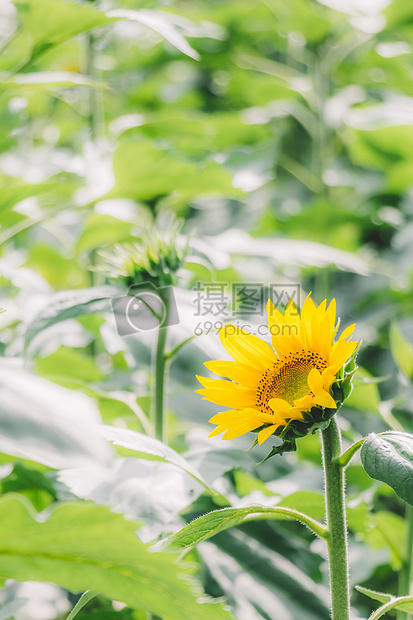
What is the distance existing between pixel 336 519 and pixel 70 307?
23 cm

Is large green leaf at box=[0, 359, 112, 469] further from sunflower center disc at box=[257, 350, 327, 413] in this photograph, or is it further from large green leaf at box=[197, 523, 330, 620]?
large green leaf at box=[197, 523, 330, 620]

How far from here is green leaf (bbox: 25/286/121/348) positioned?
43 cm

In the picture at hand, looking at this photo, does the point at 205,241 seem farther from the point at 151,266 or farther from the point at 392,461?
the point at 392,461

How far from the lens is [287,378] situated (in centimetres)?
39

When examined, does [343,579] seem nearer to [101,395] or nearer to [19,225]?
[101,395]

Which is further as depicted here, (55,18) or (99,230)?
(99,230)

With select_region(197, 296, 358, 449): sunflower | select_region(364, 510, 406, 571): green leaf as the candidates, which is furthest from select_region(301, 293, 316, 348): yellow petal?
select_region(364, 510, 406, 571): green leaf

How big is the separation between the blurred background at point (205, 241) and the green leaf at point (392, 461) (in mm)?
95

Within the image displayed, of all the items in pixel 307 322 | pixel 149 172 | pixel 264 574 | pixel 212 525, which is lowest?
pixel 264 574

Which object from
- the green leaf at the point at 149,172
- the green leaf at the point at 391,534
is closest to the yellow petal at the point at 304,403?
the green leaf at the point at 391,534

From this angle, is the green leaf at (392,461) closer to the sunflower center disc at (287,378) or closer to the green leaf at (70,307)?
the sunflower center disc at (287,378)

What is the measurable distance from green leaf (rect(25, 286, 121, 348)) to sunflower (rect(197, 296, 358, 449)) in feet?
0.33

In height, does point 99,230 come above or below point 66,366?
above

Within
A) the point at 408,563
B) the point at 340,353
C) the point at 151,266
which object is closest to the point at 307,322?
the point at 340,353
